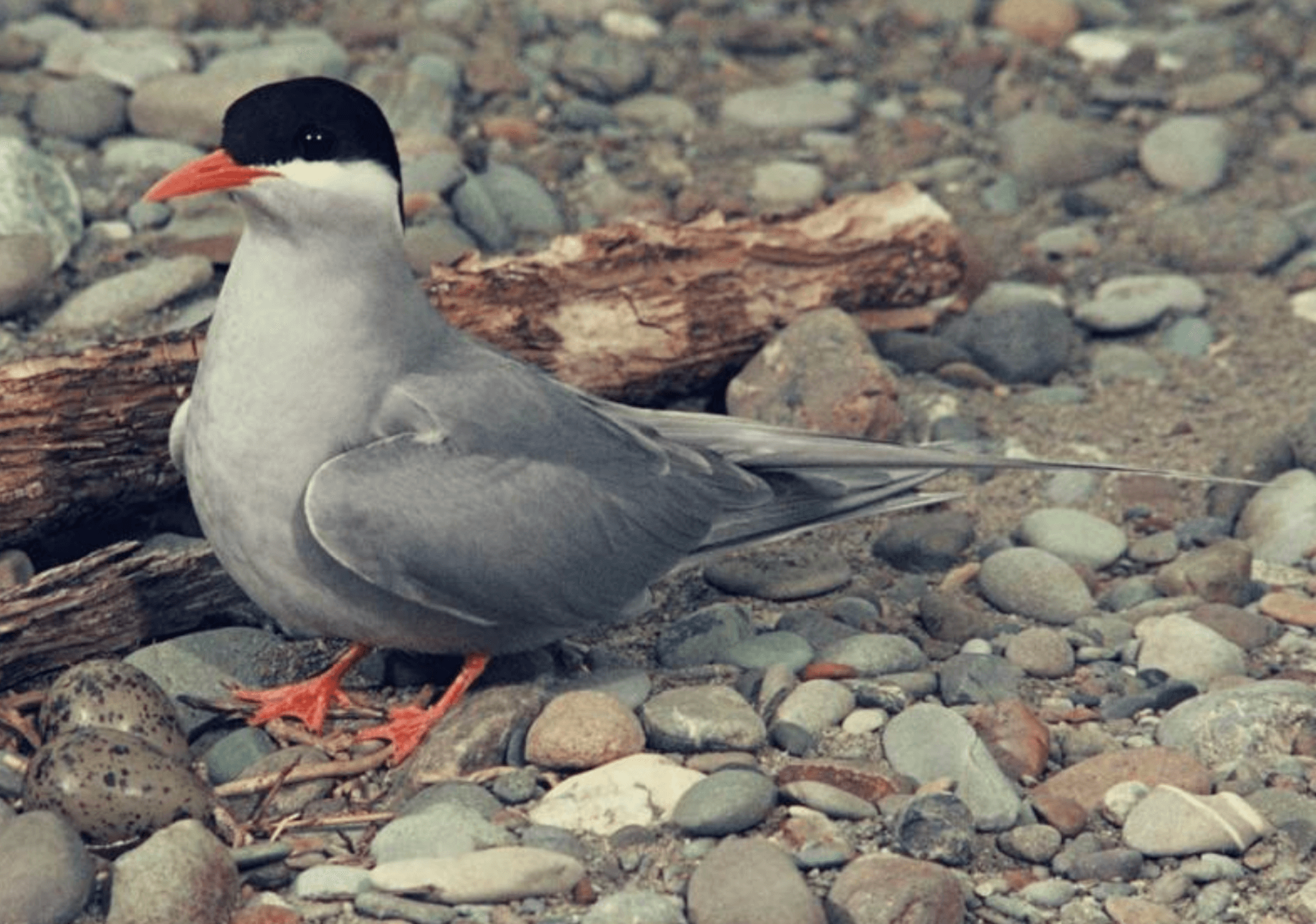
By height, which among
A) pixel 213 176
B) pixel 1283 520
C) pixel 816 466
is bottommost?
pixel 1283 520

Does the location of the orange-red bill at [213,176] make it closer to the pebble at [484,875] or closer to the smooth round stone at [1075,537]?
the pebble at [484,875]

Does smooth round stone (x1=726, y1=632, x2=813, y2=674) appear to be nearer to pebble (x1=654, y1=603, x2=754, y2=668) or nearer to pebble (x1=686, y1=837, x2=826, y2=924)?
pebble (x1=654, y1=603, x2=754, y2=668)

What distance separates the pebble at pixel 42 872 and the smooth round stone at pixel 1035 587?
2513 mm

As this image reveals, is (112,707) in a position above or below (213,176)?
below

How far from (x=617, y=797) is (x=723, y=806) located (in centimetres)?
24

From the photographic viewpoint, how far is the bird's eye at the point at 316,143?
182 inches

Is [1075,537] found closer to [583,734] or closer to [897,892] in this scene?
[583,734]

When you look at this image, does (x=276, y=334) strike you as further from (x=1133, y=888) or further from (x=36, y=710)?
(x=1133, y=888)

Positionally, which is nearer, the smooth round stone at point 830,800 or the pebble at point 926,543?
the smooth round stone at point 830,800

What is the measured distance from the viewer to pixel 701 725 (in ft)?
15.9

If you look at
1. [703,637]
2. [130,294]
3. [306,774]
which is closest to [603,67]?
[130,294]

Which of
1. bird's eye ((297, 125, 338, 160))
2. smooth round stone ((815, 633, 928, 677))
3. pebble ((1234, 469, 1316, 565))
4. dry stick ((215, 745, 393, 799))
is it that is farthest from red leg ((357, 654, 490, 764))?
pebble ((1234, 469, 1316, 565))

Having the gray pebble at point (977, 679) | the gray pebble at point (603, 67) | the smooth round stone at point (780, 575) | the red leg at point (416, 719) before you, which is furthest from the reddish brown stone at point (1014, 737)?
the gray pebble at point (603, 67)

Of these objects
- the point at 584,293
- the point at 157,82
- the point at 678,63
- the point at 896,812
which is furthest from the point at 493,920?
the point at 678,63
